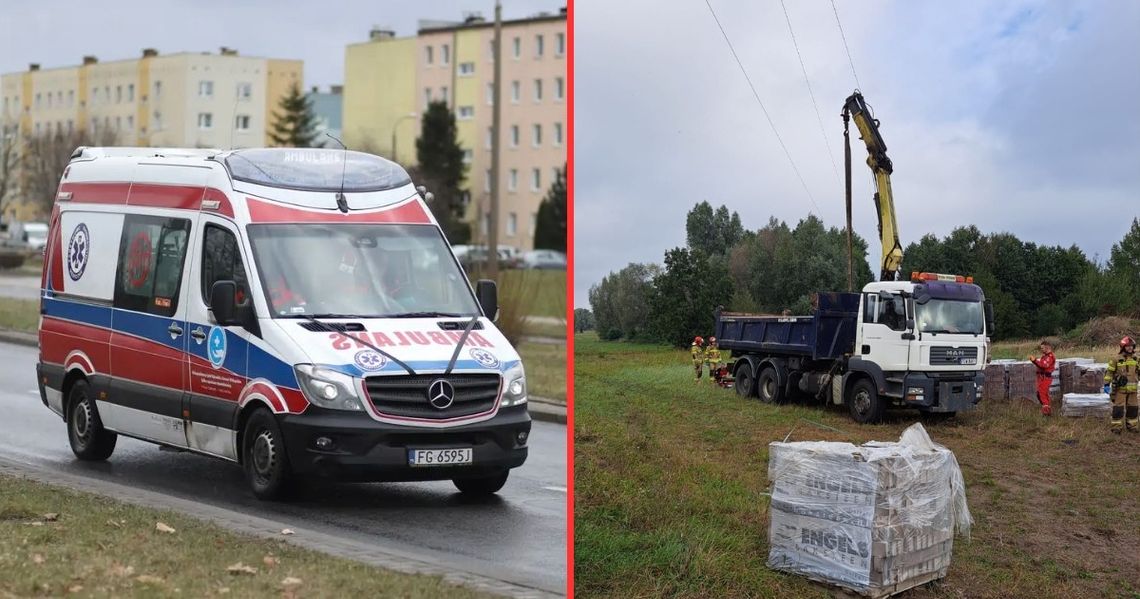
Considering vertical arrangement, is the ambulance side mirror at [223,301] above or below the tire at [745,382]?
above

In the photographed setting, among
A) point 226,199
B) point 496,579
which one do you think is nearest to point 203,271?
point 226,199

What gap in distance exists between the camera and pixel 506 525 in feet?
30.8

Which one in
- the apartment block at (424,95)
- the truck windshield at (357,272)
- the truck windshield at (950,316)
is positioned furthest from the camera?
the apartment block at (424,95)

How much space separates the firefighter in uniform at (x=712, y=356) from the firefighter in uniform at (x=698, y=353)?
20 mm

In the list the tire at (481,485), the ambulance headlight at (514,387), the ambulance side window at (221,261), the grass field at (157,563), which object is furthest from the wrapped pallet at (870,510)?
the ambulance side window at (221,261)

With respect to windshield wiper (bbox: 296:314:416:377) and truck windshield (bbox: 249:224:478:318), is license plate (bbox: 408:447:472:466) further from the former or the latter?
truck windshield (bbox: 249:224:478:318)

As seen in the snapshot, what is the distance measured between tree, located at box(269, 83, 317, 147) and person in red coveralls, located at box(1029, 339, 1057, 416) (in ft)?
220

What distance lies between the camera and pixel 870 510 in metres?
6.75

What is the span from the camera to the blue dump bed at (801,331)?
19.9ft

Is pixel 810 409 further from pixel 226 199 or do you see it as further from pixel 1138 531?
pixel 226 199

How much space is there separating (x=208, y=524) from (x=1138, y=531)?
470 cm

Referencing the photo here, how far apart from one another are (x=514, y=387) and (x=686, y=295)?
151 inches

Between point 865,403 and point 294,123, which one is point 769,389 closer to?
point 865,403

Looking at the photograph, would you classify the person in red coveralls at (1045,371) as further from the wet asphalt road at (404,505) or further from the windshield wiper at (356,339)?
the windshield wiper at (356,339)
